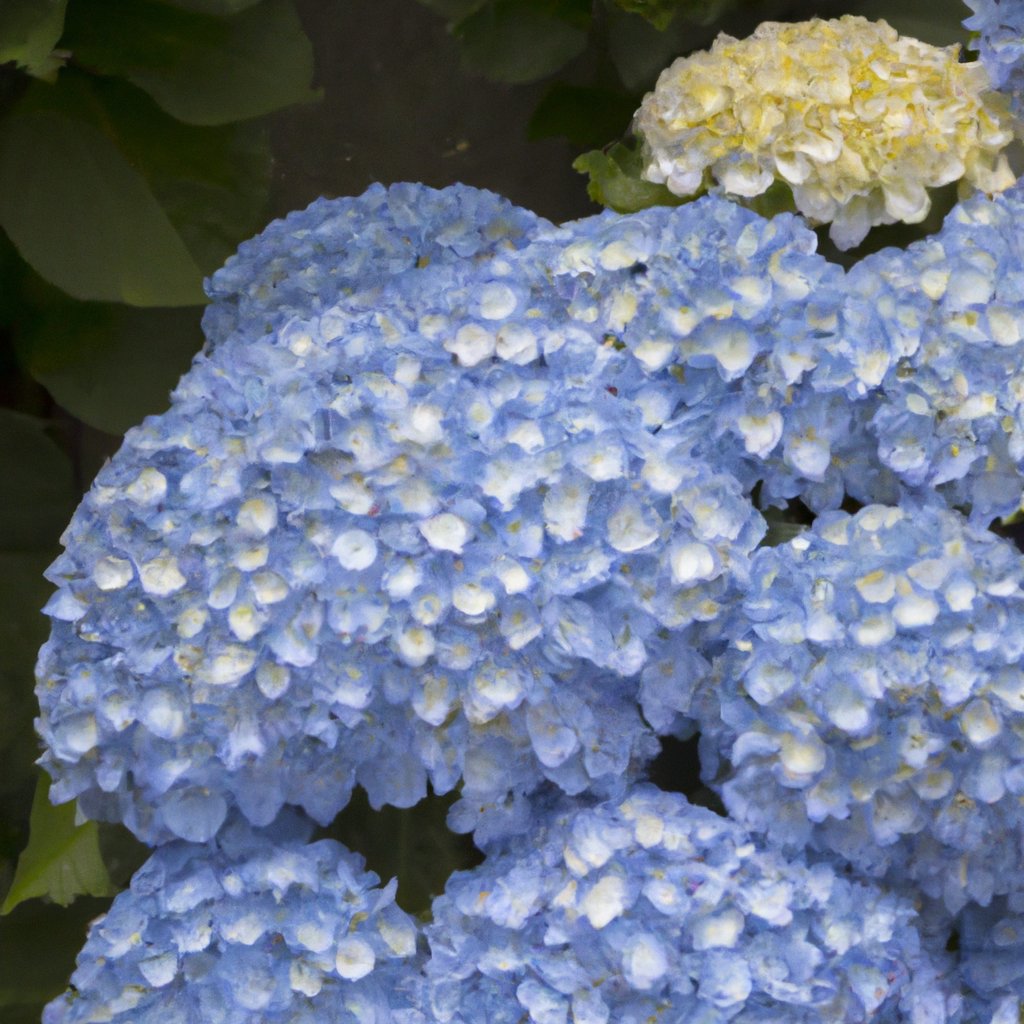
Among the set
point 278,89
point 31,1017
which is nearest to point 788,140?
point 278,89

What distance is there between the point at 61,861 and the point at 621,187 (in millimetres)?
545

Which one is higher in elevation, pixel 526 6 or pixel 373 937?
pixel 526 6

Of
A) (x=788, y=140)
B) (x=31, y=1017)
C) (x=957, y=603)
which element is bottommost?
(x=31, y=1017)

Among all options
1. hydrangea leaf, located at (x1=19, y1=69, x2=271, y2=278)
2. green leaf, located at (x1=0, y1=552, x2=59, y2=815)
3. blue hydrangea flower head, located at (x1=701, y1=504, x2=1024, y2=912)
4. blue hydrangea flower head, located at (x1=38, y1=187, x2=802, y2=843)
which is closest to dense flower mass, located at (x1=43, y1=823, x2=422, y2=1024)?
blue hydrangea flower head, located at (x1=38, y1=187, x2=802, y2=843)

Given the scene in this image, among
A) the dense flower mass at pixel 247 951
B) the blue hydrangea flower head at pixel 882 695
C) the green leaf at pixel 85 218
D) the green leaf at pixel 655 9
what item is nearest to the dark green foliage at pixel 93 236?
the green leaf at pixel 85 218

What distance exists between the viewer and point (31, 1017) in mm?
932

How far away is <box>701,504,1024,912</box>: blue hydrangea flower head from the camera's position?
644mm

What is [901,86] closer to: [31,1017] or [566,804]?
[566,804]

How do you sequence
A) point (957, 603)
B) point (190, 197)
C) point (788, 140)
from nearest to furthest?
point (957, 603)
point (788, 140)
point (190, 197)

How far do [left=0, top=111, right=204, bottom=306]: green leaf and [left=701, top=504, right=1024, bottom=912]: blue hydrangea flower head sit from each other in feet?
1.47

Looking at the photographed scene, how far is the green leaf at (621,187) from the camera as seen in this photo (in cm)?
87

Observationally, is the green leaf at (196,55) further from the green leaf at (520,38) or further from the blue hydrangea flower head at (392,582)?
the blue hydrangea flower head at (392,582)

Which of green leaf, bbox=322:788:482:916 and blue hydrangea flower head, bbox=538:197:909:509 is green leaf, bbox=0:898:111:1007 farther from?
blue hydrangea flower head, bbox=538:197:909:509

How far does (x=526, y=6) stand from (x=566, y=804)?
0.56 m
